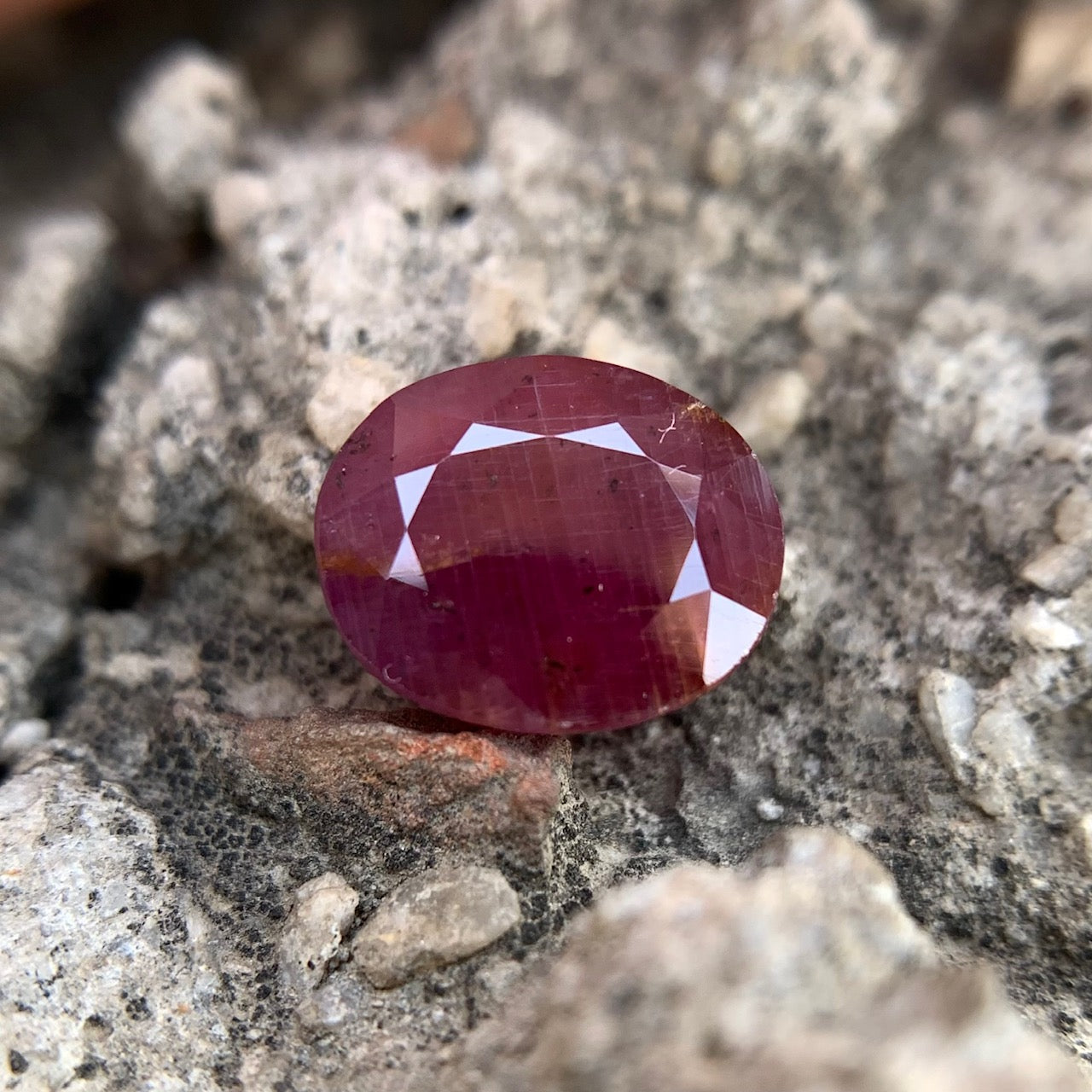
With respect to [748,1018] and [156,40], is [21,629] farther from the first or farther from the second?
[156,40]

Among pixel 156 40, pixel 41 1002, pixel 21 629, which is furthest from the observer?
pixel 156 40

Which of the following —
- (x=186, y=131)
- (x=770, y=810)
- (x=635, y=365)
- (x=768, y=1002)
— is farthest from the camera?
(x=186, y=131)

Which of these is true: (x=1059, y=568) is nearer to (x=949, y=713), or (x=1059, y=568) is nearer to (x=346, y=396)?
(x=949, y=713)

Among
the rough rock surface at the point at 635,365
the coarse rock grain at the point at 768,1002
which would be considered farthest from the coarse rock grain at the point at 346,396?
the coarse rock grain at the point at 768,1002

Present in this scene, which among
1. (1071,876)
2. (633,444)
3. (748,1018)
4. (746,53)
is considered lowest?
(1071,876)

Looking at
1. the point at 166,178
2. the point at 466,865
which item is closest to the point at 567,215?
the point at 166,178

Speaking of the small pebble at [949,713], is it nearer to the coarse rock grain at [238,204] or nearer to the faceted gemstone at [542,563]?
the faceted gemstone at [542,563]

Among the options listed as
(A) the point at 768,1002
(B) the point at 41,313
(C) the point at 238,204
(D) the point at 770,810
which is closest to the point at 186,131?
(C) the point at 238,204
